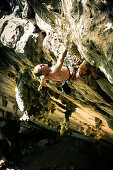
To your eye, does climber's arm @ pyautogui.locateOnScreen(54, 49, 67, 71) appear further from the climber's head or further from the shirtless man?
the climber's head

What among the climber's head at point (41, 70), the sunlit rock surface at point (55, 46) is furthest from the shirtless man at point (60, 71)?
the sunlit rock surface at point (55, 46)

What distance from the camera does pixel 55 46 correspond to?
287 cm

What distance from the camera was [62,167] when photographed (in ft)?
35.4

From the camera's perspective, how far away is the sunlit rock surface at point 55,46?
1.43 meters

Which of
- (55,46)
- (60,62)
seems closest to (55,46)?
(55,46)

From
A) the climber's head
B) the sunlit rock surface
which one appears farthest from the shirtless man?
the sunlit rock surface

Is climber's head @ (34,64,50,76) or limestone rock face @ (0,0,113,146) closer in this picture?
limestone rock face @ (0,0,113,146)

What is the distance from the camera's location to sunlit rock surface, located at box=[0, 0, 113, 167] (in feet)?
4.71

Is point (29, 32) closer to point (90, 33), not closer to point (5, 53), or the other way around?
point (5, 53)

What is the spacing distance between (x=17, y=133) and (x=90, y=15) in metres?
10.2

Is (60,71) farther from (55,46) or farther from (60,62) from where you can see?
(55,46)

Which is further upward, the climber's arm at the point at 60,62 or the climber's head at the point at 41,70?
the climber's arm at the point at 60,62

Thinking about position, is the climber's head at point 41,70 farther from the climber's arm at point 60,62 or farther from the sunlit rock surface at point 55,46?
the sunlit rock surface at point 55,46

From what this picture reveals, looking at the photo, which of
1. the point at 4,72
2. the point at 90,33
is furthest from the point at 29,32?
the point at 4,72
